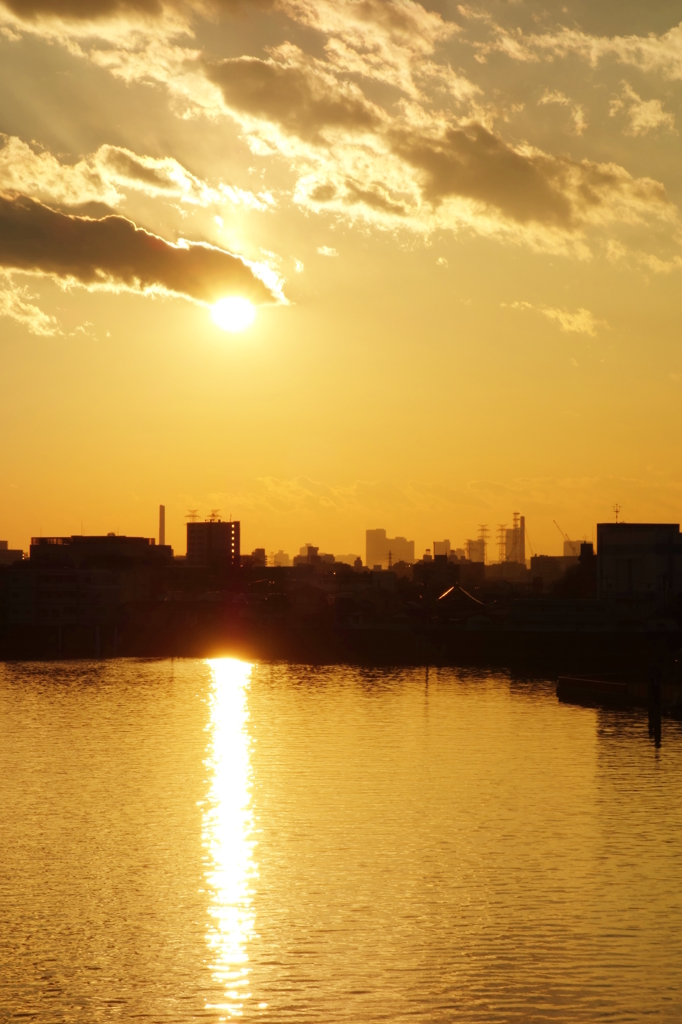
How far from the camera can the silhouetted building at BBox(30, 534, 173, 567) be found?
132625mm

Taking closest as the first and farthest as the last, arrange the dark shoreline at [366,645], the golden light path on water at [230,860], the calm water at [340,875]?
the calm water at [340,875] < the golden light path on water at [230,860] < the dark shoreline at [366,645]

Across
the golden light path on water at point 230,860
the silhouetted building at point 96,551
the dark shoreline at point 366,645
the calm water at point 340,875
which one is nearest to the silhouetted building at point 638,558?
the dark shoreline at point 366,645

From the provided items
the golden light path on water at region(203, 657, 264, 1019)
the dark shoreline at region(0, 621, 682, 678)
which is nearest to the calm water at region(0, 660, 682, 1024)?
the golden light path on water at region(203, 657, 264, 1019)

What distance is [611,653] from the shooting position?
4215 inches

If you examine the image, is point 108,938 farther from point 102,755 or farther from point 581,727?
point 581,727

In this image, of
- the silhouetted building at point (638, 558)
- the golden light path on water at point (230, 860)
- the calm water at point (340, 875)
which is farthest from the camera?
the silhouetted building at point (638, 558)

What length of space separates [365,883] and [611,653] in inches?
3349

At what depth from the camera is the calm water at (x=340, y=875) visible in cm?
1917

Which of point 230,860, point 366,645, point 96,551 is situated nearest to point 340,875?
point 230,860

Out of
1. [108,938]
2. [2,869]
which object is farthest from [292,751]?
[108,938]

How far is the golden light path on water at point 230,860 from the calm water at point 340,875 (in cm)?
8

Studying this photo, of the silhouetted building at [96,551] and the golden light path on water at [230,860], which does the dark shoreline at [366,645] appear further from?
the golden light path on water at [230,860]

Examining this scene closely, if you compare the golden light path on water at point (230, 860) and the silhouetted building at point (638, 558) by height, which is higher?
the silhouetted building at point (638, 558)

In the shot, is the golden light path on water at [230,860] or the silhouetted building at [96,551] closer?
the golden light path on water at [230,860]
